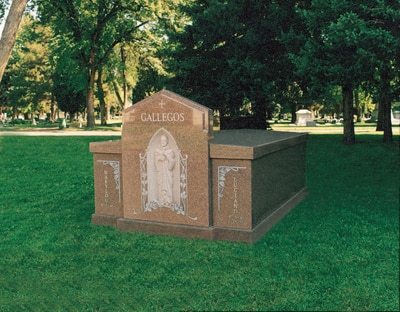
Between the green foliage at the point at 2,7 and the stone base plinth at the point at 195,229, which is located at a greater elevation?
the green foliage at the point at 2,7

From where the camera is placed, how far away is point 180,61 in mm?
17922

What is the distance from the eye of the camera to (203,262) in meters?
6.36

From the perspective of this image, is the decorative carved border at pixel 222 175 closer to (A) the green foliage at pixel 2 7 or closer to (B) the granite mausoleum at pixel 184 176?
(B) the granite mausoleum at pixel 184 176

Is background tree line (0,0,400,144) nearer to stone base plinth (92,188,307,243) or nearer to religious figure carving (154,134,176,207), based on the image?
stone base plinth (92,188,307,243)

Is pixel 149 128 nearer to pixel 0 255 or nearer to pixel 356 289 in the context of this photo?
pixel 0 255

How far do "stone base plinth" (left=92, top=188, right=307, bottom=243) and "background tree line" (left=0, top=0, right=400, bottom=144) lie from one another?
3.49 m

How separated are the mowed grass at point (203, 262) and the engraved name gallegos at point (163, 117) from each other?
73.1 inches

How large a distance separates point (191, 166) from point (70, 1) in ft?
108

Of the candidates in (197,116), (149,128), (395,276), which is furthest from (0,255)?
(395,276)

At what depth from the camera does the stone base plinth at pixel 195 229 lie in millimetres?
7280

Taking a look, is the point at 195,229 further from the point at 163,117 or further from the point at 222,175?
the point at 163,117

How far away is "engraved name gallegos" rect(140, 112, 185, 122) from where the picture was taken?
7.42m

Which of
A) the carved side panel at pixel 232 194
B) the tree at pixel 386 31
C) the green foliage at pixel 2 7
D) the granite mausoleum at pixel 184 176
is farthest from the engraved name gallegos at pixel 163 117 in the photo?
the green foliage at pixel 2 7

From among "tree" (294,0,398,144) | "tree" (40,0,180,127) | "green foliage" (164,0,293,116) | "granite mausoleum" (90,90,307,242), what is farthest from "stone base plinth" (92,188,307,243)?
"tree" (40,0,180,127)
